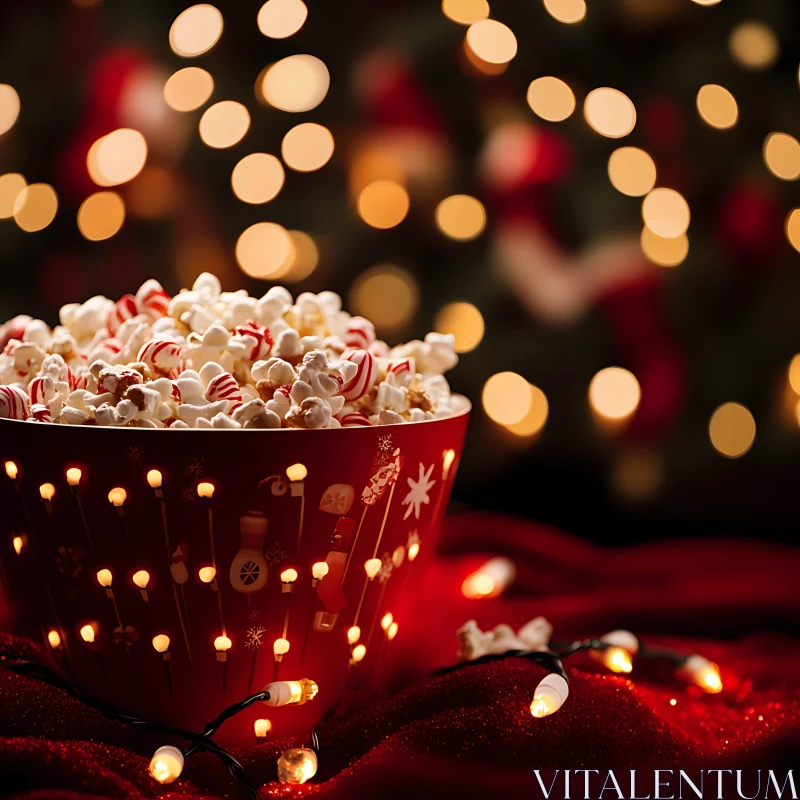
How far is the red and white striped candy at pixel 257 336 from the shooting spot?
33.9 inches

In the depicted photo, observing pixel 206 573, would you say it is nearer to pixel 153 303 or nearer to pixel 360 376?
pixel 360 376

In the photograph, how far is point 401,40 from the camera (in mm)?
1611

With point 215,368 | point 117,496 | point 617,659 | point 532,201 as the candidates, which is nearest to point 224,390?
point 215,368

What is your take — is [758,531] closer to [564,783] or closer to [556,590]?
[556,590]

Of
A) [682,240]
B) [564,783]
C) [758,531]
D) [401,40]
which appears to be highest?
[401,40]

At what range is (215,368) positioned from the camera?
83 centimetres

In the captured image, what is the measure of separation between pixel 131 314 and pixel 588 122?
95cm

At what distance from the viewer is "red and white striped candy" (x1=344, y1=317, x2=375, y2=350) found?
3.26 ft

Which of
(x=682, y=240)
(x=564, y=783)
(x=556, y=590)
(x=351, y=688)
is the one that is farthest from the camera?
(x=682, y=240)

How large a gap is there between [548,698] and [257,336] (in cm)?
42

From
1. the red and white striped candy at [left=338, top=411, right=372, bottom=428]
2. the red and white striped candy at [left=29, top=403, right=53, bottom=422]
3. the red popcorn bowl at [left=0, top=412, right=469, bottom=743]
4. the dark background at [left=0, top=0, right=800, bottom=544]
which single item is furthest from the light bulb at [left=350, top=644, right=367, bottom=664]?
the dark background at [left=0, top=0, right=800, bottom=544]

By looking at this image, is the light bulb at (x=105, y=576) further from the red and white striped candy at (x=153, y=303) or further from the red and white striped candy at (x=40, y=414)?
the red and white striped candy at (x=153, y=303)

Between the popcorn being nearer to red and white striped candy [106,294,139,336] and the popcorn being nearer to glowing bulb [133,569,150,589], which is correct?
red and white striped candy [106,294,139,336]

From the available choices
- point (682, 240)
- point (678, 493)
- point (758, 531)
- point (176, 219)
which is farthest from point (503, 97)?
point (758, 531)
